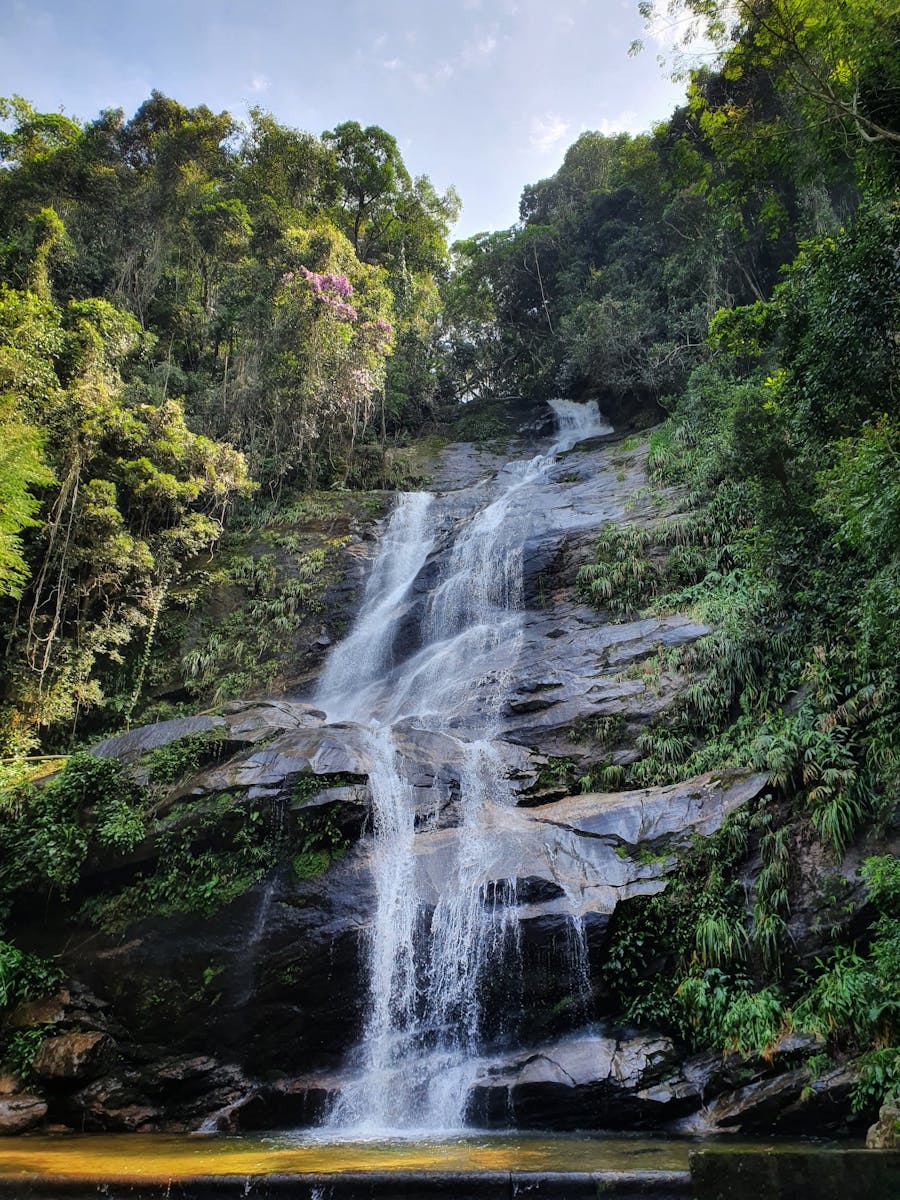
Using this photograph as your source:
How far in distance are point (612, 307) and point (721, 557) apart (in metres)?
16.1

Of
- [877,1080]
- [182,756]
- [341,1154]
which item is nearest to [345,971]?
[341,1154]

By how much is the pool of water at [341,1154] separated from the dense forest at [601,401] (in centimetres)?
167

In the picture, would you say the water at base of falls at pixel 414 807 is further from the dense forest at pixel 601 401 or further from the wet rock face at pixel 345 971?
the dense forest at pixel 601 401

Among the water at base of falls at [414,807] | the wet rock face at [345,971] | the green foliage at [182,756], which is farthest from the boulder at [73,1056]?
the green foliage at [182,756]

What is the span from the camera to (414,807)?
9.88 meters

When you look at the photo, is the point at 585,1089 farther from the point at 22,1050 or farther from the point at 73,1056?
the point at 22,1050

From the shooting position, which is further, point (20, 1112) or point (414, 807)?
point (414, 807)

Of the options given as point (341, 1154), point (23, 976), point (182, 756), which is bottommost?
point (341, 1154)

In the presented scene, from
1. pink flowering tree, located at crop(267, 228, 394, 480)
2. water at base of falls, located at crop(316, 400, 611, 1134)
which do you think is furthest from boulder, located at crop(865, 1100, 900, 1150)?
pink flowering tree, located at crop(267, 228, 394, 480)

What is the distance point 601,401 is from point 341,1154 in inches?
1129

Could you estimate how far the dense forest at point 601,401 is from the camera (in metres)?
7.71

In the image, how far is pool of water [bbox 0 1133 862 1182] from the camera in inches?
189

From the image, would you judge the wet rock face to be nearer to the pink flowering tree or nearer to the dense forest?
the dense forest

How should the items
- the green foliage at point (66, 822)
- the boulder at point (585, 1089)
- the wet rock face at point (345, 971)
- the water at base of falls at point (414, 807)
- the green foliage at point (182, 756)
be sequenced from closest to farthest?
the boulder at point (585, 1089) → the wet rock face at point (345, 971) → the water at base of falls at point (414, 807) → the green foliage at point (66, 822) → the green foliage at point (182, 756)
